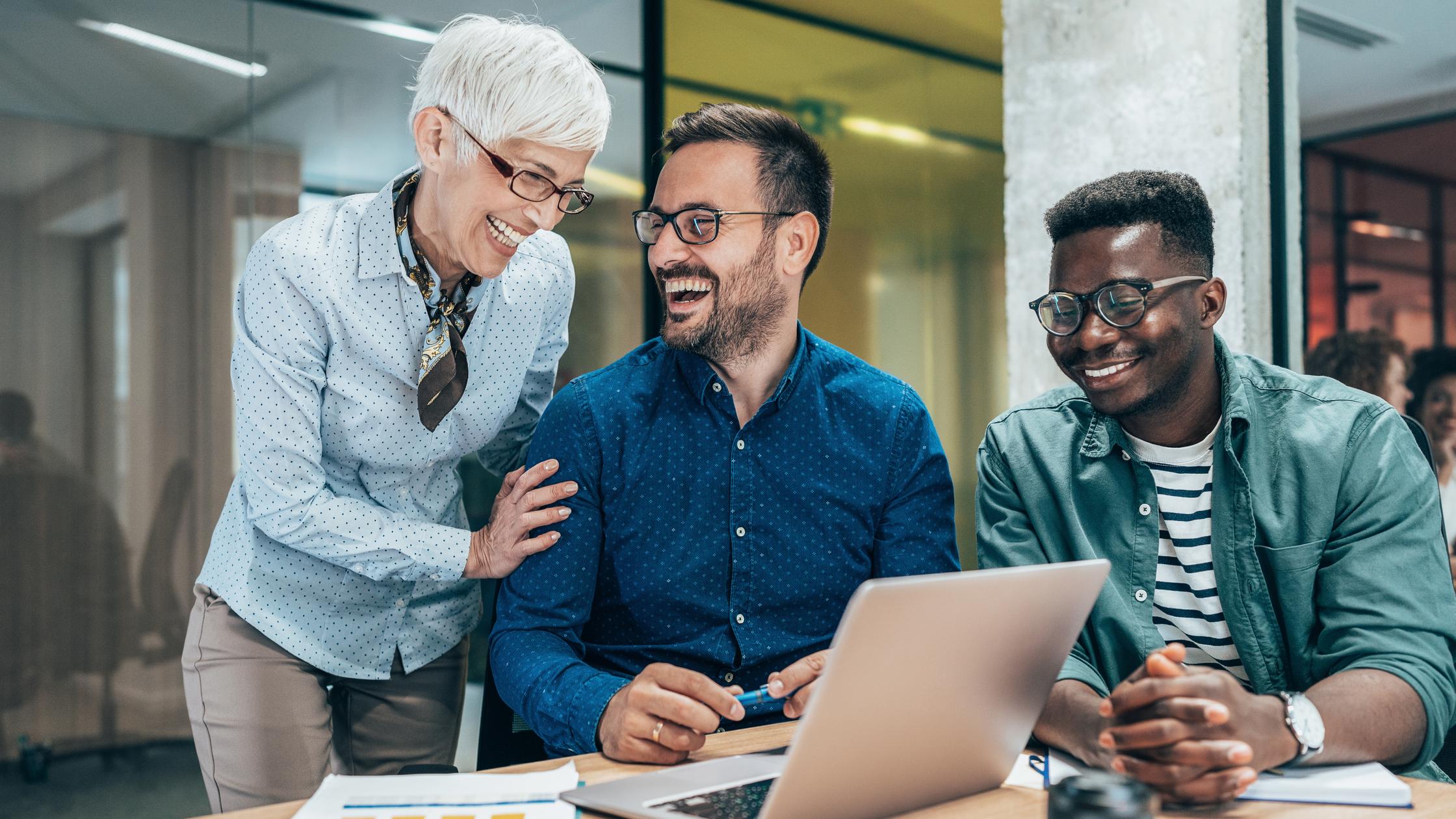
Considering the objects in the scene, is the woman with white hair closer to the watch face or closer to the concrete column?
the watch face

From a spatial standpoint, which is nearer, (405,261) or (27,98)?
(405,261)

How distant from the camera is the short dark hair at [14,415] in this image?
3.68m

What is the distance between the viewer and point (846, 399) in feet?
6.72

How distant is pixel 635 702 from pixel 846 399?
817 mm

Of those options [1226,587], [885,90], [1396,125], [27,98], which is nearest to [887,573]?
[1226,587]

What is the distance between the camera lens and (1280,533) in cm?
168

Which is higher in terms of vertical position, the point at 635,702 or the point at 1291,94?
the point at 1291,94

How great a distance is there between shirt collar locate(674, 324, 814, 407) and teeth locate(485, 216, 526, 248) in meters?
0.36

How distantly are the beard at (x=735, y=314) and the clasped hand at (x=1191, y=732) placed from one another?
38.6 inches

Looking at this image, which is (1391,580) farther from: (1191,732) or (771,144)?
(771,144)

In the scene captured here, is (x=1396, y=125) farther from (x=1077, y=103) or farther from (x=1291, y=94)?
(x=1077, y=103)

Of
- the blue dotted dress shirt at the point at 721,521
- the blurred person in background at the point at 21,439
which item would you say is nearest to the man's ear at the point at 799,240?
the blue dotted dress shirt at the point at 721,521

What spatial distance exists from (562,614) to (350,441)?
1.60 ft

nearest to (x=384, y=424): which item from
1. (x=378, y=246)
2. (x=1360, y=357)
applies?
(x=378, y=246)
